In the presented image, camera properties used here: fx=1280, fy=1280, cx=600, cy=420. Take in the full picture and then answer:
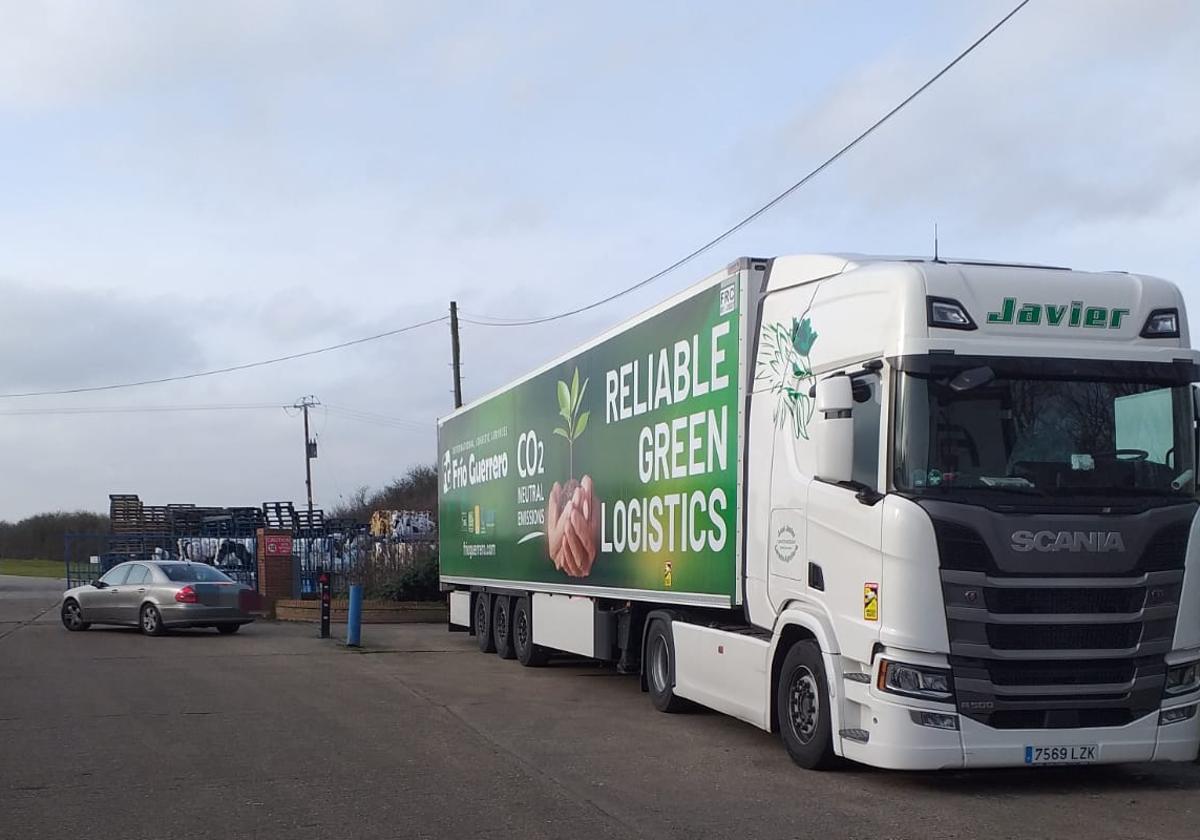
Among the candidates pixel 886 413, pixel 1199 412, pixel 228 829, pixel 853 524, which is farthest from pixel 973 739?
pixel 228 829

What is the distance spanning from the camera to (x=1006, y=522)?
26.7ft

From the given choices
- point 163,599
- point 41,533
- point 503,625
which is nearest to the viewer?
point 503,625

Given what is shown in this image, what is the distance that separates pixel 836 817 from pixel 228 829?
3.60 m

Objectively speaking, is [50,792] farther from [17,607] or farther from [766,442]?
[17,607]

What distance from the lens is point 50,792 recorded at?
8.54m

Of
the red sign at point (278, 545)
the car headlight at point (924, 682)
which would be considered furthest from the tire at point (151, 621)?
the car headlight at point (924, 682)

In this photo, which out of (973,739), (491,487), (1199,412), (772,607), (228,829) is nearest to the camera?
(228,829)

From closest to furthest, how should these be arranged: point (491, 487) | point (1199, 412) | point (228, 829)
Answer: point (228, 829)
point (1199, 412)
point (491, 487)

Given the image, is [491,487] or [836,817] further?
[491,487]

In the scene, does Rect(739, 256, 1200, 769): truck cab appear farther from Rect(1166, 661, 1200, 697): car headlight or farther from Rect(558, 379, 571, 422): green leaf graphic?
Rect(558, 379, 571, 422): green leaf graphic

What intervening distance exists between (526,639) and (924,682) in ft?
32.5

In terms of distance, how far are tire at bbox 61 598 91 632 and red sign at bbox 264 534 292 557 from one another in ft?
22.7

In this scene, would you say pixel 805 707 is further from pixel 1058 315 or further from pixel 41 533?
pixel 41 533

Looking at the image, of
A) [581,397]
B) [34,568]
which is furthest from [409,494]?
[581,397]
